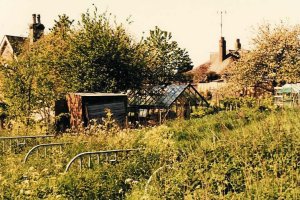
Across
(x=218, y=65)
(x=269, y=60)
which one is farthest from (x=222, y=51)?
(x=269, y=60)

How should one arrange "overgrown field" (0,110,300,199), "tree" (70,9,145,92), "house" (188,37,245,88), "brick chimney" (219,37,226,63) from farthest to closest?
"brick chimney" (219,37,226,63), "house" (188,37,245,88), "tree" (70,9,145,92), "overgrown field" (0,110,300,199)

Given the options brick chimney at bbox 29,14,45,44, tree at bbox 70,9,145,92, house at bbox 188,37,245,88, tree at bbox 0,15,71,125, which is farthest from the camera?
house at bbox 188,37,245,88

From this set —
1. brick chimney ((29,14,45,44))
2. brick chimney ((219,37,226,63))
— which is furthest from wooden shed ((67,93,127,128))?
brick chimney ((219,37,226,63))

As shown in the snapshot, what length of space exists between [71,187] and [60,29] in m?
19.3

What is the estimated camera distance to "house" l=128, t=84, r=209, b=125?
2216 cm

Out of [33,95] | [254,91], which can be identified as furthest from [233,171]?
[254,91]

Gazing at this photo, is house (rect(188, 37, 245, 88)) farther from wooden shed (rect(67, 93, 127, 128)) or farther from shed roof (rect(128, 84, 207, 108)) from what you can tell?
wooden shed (rect(67, 93, 127, 128))

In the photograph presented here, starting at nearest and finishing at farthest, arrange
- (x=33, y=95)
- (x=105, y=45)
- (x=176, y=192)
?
(x=176, y=192), (x=33, y=95), (x=105, y=45)

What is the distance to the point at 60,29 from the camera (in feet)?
79.2

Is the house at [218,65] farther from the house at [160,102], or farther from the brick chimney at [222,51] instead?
the house at [160,102]

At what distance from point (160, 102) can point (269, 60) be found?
17095 millimetres

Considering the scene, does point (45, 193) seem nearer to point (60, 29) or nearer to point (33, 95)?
point (33, 95)

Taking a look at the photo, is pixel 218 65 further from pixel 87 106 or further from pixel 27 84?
pixel 87 106

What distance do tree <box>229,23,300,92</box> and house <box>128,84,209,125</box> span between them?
12.6 m
